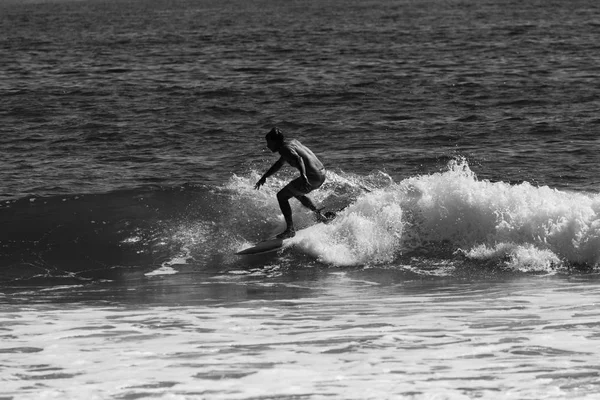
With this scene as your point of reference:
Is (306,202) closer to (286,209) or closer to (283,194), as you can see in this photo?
(286,209)

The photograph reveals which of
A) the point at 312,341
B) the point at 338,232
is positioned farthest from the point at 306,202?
the point at 312,341

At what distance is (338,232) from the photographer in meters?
15.6

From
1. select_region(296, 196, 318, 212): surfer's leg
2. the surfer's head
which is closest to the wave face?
select_region(296, 196, 318, 212): surfer's leg

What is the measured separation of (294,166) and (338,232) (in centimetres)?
147

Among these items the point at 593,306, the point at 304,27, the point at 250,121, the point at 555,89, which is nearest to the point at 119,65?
the point at 250,121

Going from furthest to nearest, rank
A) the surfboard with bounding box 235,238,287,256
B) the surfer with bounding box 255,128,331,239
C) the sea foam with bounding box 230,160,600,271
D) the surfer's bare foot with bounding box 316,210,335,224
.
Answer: the surfer's bare foot with bounding box 316,210,335,224, the surfboard with bounding box 235,238,287,256, the sea foam with bounding box 230,160,600,271, the surfer with bounding box 255,128,331,239

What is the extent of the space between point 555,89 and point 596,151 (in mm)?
8217

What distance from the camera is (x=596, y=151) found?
21922 mm

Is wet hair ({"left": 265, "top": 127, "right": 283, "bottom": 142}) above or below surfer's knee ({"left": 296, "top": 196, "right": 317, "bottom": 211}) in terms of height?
above

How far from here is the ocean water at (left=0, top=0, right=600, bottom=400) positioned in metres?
9.20

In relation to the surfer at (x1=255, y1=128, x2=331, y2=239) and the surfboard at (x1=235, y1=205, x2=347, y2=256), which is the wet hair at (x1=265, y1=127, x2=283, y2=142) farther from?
the surfboard at (x1=235, y1=205, x2=347, y2=256)

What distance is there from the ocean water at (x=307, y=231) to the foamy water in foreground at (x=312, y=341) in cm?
4

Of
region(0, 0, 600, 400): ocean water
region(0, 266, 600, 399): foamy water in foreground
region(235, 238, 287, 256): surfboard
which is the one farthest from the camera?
region(235, 238, 287, 256): surfboard

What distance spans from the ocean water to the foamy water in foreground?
0.04 metres
